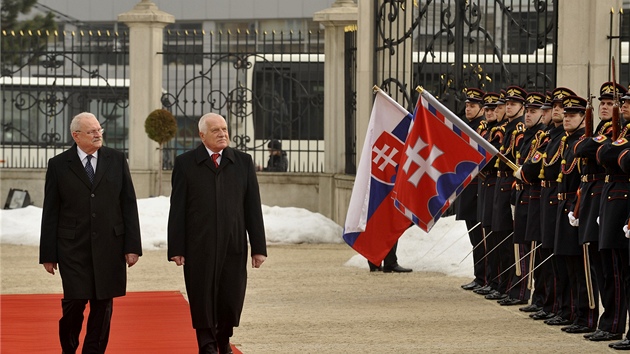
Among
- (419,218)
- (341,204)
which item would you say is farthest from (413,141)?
(341,204)

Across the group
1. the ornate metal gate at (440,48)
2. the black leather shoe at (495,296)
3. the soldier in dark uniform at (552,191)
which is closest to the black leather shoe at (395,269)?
the ornate metal gate at (440,48)

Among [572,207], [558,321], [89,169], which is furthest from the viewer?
[558,321]

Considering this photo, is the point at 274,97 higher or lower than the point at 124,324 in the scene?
higher

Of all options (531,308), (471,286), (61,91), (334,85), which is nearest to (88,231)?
(531,308)

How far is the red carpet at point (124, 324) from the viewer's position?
10.3m

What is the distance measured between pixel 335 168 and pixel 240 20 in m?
36.0

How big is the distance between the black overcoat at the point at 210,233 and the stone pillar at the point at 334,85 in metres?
13.3

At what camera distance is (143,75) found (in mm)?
24750

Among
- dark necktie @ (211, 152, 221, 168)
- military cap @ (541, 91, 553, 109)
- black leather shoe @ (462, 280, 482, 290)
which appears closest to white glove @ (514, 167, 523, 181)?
military cap @ (541, 91, 553, 109)

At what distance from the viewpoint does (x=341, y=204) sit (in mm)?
21750

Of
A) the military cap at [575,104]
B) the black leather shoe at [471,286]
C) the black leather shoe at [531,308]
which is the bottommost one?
the black leather shoe at [471,286]

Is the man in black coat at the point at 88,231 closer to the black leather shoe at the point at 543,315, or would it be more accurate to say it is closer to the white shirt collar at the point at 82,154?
the white shirt collar at the point at 82,154

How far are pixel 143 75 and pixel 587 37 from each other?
1169cm

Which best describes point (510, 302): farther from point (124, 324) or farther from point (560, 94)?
point (124, 324)
